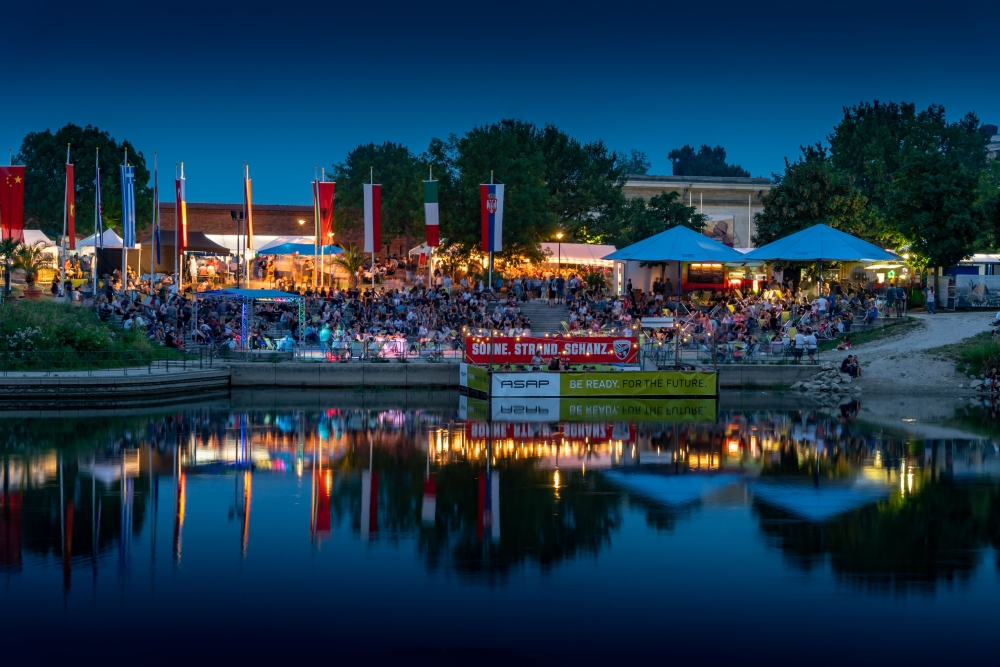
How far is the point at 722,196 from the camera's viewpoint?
246ft

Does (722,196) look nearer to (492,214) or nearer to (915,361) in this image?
(492,214)

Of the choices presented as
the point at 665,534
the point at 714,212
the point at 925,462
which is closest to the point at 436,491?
the point at 665,534

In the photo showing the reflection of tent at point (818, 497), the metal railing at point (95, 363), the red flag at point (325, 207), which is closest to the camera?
the reflection of tent at point (818, 497)

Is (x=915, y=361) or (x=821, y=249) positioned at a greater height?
(x=821, y=249)

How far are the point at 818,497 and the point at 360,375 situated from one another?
22050mm

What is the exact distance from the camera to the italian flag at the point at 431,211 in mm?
48562

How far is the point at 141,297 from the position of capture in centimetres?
4619

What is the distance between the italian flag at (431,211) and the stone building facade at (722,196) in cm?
2948

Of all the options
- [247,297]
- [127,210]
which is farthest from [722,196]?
[127,210]

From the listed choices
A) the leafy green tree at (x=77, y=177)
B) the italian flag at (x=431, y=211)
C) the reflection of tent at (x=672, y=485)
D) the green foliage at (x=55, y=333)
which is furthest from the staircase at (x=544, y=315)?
the leafy green tree at (x=77, y=177)

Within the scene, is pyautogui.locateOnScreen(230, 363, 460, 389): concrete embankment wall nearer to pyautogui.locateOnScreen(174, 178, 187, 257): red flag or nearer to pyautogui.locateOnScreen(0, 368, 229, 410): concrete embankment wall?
pyautogui.locateOnScreen(0, 368, 229, 410): concrete embankment wall

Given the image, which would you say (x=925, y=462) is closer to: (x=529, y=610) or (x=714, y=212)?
(x=529, y=610)

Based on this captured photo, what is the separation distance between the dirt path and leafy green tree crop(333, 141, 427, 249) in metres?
29.5

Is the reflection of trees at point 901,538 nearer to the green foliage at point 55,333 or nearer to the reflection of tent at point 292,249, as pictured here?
the green foliage at point 55,333
